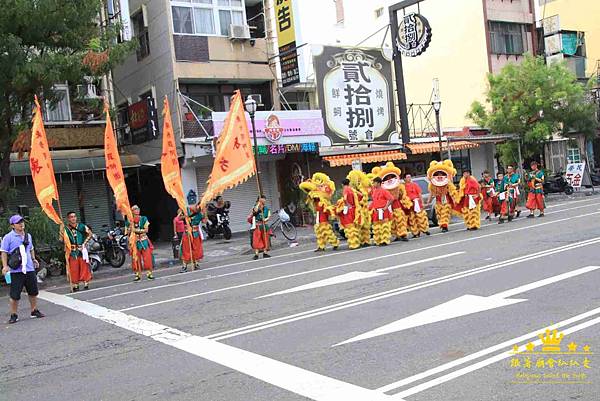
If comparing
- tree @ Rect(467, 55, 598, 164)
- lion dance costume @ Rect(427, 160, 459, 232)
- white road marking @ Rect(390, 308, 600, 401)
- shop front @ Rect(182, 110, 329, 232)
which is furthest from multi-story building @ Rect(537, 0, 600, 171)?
white road marking @ Rect(390, 308, 600, 401)

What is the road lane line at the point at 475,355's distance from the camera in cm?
514

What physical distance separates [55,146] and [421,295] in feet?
53.4

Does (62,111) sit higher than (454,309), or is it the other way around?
(62,111)

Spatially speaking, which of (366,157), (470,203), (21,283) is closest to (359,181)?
(470,203)

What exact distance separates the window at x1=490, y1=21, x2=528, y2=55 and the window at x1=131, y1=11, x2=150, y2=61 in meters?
19.8

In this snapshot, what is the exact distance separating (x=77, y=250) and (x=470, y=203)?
403 inches

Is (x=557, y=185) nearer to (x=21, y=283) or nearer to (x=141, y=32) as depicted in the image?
(x=141, y=32)

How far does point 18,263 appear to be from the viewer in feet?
33.2

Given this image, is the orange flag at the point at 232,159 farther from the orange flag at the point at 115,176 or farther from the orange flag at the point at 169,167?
the orange flag at the point at 115,176

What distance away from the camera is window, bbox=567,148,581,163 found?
3597cm

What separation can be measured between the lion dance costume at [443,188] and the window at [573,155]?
2118 cm

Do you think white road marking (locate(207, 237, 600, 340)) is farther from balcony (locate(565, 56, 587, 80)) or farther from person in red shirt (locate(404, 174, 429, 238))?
balcony (locate(565, 56, 587, 80))

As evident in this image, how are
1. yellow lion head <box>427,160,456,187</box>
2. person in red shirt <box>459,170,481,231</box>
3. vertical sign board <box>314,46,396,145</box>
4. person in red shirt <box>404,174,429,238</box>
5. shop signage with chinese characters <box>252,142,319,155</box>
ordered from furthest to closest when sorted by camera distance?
vertical sign board <box>314,46,396,145</box> < shop signage with chinese characters <box>252,142,319,155</box> < yellow lion head <box>427,160,456,187</box> < person in red shirt <box>459,170,481,231</box> < person in red shirt <box>404,174,429,238</box>

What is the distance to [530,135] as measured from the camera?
92.0 ft
